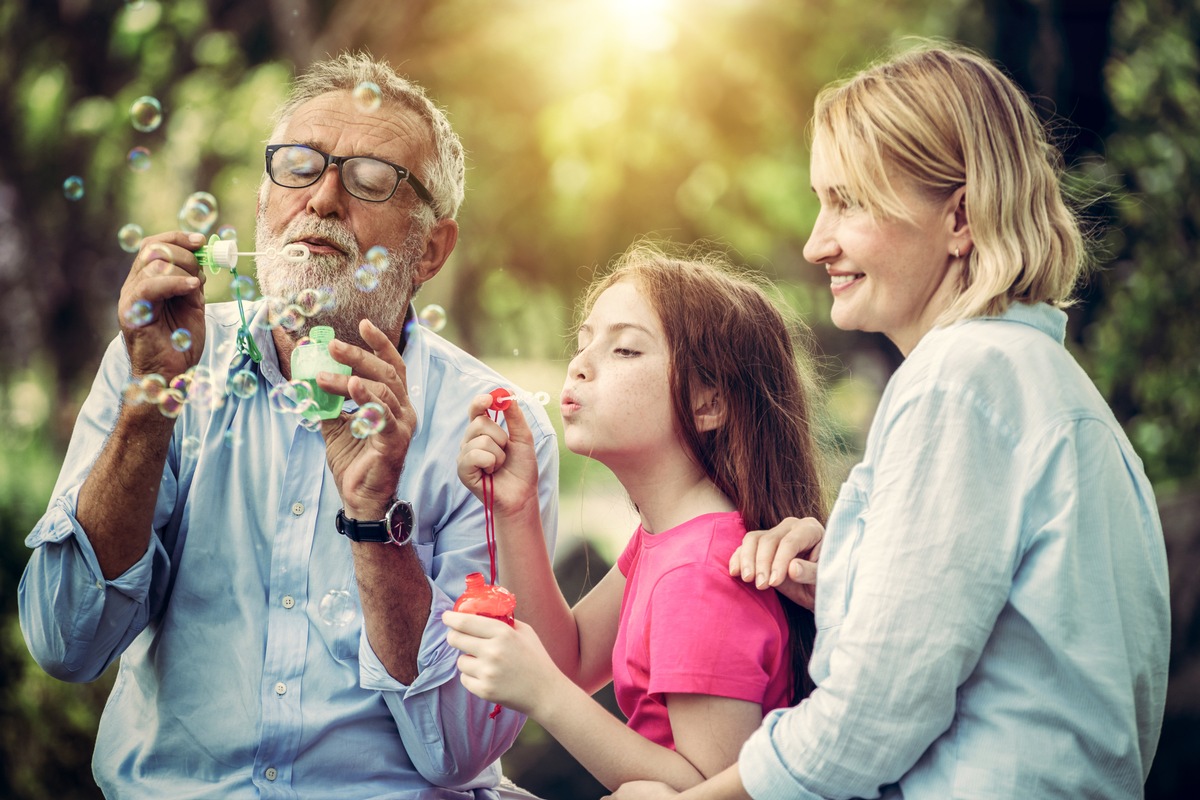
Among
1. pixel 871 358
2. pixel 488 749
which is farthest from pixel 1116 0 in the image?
pixel 488 749

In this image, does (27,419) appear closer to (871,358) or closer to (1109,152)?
(871,358)

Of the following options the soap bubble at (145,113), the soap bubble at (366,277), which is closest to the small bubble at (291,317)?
the soap bubble at (366,277)

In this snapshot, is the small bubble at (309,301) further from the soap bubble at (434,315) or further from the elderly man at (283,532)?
the soap bubble at (434,315)

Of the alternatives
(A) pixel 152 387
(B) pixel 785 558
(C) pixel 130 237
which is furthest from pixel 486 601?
(C) pixel 130 237

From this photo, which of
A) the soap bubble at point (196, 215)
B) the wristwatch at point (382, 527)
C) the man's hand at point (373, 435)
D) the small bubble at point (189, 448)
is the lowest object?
the wristwatch at point (382, 527)

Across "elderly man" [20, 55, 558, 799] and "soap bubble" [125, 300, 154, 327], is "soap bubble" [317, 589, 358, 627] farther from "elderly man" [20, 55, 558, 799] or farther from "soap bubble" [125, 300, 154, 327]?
"soap bubble" [125, 300, 154, 327]

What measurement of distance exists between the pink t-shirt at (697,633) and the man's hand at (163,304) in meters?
0.86

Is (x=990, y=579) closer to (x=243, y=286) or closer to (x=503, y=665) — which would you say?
(x=503, y=665)

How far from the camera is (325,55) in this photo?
476cm

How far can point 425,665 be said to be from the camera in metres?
1.91

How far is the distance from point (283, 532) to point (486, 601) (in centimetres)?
60

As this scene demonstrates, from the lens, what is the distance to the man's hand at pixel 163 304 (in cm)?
182

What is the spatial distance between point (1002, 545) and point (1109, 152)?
3.67m

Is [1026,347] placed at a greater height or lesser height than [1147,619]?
greater
